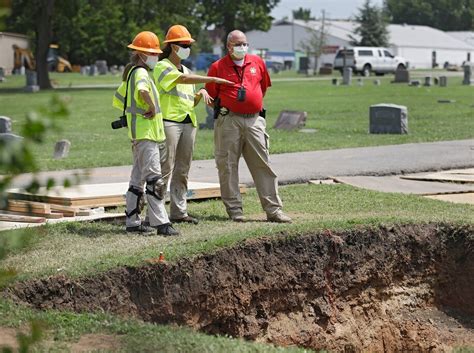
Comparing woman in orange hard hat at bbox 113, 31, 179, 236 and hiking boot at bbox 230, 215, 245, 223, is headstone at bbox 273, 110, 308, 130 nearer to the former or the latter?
hiking boot at bbox 230, 215, 245, 223

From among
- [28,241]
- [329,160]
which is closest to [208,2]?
[329,160]

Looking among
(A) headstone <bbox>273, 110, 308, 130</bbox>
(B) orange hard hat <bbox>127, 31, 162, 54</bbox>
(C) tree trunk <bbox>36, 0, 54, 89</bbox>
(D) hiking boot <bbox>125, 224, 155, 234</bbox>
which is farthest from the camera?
(C) tree trunk <bbox>36, 0, 54, 89</bbox>

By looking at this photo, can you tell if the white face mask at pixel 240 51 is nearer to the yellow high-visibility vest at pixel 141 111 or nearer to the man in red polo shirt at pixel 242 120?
the man in red polo shirt at pixel 242 120

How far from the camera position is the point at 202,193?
42.4 feet

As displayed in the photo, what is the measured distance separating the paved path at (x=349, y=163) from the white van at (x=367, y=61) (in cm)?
5581

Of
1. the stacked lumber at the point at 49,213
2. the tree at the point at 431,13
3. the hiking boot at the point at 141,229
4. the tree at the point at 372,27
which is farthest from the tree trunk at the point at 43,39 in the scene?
the tree at the point at 431,13

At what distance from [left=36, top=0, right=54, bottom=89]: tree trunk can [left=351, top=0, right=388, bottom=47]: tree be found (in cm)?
5652

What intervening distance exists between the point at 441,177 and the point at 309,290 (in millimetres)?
5905

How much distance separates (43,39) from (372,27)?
191 ft

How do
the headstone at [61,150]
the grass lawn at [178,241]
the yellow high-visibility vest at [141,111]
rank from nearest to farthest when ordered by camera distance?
1. the grass lawn at [178,241]
2. the yellow high-visibility vest at [141,111]
3. the headstone at [61,150]

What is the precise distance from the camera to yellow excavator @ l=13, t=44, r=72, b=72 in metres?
81.3

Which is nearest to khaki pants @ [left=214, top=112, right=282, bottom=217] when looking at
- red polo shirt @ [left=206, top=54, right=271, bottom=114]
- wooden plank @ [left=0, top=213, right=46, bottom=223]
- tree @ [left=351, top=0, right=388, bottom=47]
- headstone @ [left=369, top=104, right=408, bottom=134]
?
red polo shirt @ [left=206, top=54, right=271, bottom=114]

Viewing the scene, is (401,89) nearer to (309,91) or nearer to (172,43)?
(309,91)

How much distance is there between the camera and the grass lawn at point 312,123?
64.2 feet
